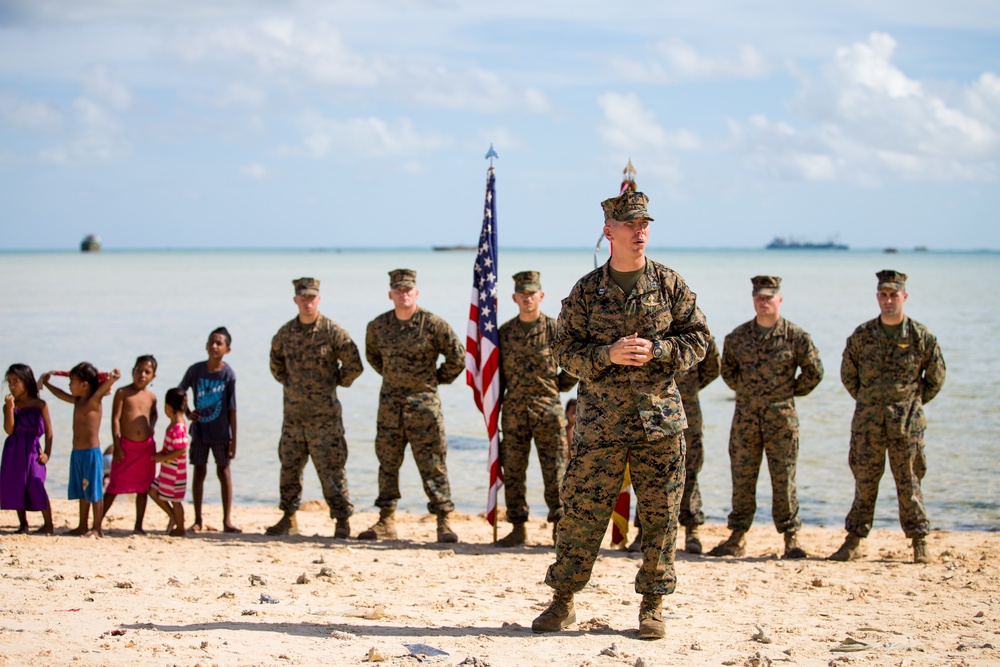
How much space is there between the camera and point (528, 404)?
9.72m

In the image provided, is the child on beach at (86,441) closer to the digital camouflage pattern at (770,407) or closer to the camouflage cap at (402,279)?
the camouflage cap at (402,279)

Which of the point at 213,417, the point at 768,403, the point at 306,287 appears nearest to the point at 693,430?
the point at 768,403

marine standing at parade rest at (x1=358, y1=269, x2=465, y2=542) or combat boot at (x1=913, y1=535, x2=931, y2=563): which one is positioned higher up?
marine standing at parade rest at (x1=358, y1=269, x2=465, y2=542)

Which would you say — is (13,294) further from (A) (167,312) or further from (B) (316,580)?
(B) (316,580)

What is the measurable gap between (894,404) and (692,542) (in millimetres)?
2004

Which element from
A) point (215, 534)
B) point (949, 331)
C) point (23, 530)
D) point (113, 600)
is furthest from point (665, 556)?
point (949, 331)

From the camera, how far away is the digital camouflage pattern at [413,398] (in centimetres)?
988

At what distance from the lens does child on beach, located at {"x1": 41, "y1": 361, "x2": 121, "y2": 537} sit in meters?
9.32

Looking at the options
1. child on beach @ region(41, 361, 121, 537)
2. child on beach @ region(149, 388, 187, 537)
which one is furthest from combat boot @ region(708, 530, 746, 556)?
child on beach @ region(41, 361, 121, 537)

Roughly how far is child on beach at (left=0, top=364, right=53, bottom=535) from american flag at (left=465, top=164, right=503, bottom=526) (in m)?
3.58

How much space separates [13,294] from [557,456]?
162 feet

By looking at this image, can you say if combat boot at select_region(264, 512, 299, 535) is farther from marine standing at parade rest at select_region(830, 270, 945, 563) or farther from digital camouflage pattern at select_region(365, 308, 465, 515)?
marine standing at parade rest at select_region(830, 270, 945, 563)

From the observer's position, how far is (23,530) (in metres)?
9.52

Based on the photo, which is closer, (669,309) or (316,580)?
(669,309)
